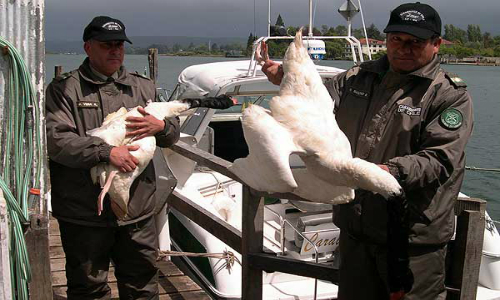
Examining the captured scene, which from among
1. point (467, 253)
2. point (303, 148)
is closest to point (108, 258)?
point (303, 148)

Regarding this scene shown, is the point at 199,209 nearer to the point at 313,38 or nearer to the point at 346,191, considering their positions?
the point at 346,191

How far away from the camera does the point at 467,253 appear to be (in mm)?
3055

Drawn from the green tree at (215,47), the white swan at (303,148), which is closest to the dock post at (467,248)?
the white swan at (303,148)

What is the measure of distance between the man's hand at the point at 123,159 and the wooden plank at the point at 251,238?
0.84m

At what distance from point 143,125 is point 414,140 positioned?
1522 millimetres

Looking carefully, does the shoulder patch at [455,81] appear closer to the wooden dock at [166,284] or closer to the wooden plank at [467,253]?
the wooden plank at [467,253]

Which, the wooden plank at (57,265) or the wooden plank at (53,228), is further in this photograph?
the wooden plank at (53,228)

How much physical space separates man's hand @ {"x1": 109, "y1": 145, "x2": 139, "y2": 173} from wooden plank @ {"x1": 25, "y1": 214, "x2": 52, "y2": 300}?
52 centimetres

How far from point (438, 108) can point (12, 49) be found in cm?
206

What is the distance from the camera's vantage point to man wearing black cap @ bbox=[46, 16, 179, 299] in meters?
3.25

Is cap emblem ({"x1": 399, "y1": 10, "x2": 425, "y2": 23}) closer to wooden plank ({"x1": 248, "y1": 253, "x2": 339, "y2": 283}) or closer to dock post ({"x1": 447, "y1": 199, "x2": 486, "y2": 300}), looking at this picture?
dock post ({"x1": 447, "y1": 199, "x2": 486, "y2": 300})

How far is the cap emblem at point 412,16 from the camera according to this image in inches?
112

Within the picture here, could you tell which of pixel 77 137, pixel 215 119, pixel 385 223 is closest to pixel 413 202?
pixel 385 223

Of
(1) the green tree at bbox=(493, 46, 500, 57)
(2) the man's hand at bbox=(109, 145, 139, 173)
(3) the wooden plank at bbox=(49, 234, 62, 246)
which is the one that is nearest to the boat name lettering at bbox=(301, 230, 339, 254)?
(3) the wooden plank at bbox=(49, 234, 62, 246)
